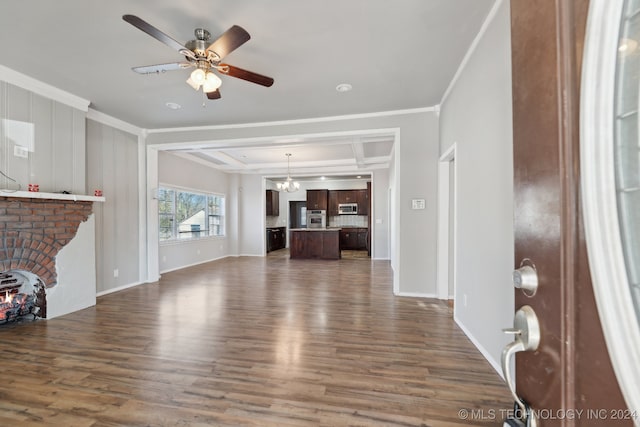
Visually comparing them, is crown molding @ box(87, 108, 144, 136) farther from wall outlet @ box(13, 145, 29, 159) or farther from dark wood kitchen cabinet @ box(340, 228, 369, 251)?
dark wood kitchen cabinet @ box(340, 228, 369, 251)

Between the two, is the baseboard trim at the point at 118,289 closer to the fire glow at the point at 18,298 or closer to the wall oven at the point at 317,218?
the fire glow at the point at 18,298

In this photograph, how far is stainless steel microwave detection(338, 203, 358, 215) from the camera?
390 inches

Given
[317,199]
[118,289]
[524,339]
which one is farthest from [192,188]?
[524,339]

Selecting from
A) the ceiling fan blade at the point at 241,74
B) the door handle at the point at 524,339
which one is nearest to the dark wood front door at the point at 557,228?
the door handle at the point at 524,339

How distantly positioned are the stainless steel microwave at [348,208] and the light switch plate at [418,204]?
18.8 ft

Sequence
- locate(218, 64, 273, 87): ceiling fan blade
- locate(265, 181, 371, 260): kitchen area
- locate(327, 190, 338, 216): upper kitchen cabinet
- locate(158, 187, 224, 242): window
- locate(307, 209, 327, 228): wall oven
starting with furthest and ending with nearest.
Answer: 1. locate(307, 209, 327, 228): wall oven
2. locate(327, 190, 338, 216): upper kitchen cabinet
3. locate(265, 181, 371, 260): kitchen area
4. locate(158, 187, 224, 242): window
5. locate(218, 64, 273, 87): ceiling fan blade

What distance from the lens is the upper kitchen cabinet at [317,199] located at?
981cm

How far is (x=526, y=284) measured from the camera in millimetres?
564

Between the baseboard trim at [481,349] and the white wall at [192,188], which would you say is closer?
the baseboard trim at [481,349]

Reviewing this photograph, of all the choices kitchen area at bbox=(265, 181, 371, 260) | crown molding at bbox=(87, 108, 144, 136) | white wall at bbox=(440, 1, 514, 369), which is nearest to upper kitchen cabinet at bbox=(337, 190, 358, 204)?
kitchen area at bbox=(265, 181, 371, 260)

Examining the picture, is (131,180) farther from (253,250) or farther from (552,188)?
(552,188)

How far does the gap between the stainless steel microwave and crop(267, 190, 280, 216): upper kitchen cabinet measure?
233 cm

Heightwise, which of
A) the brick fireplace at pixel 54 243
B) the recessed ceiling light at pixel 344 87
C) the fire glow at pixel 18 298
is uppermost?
the recessed ceiling light at pixel 344 87

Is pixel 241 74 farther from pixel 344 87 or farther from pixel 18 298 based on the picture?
pixel 18 298
